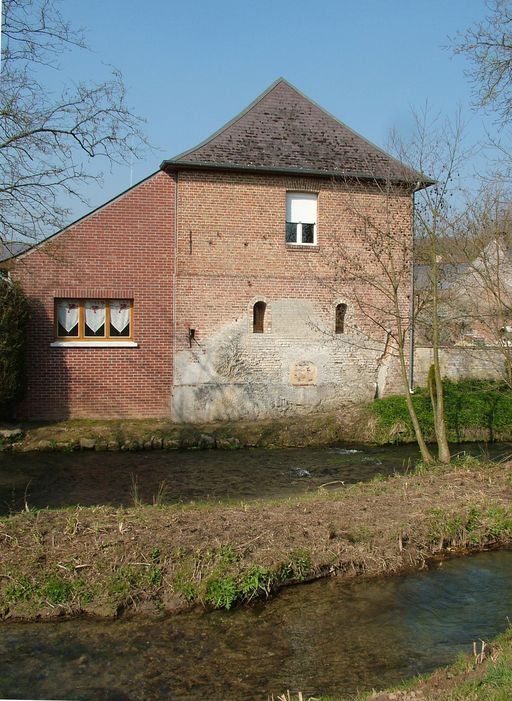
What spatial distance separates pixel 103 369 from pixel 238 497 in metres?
6.49

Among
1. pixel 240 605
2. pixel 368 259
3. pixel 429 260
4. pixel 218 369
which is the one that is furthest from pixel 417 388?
pixel 240 605

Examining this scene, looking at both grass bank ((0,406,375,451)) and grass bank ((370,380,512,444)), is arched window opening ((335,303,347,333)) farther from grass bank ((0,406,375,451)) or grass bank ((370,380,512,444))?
grass bank ((370,380,512,444))

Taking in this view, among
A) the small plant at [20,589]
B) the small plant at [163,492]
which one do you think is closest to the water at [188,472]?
the small plant at [163,492]

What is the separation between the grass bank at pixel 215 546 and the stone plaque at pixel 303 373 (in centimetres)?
782

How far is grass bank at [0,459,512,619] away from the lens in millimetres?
6328

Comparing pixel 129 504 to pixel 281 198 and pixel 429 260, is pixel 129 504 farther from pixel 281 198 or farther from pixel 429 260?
pixel 281 198

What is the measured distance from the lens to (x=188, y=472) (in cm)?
1250

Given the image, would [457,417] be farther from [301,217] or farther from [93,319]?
A: [93,319]

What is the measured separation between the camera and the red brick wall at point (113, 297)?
51.2 ft

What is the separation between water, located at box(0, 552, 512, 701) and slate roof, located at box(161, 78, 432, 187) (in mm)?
11050

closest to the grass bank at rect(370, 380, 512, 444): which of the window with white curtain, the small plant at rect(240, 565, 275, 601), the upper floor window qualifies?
the upper floor window

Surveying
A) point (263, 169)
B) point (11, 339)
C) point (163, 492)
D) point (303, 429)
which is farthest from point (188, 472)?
point (263, 169)

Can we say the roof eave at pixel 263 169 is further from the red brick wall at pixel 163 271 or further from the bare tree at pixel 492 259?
the bare tree at pixel 492 259

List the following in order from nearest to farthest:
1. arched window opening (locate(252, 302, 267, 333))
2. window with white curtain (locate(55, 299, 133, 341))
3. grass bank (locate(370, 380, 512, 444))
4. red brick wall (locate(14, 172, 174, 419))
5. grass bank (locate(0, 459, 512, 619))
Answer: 1. grass bank (locate(0, 459, 512, 619))
2. grass bank (locate(370, 380, 512, 444))
3. red brick wall (locate(14, 172, 174, 419))
4. window with white curtain (locate(55, 299, 133, 341))
5. arched window opening (locate(252, 302, 267, 333))
